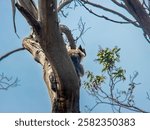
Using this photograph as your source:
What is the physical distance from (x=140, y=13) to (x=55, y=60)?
0.85 meters

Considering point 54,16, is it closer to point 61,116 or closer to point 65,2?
point 61,116

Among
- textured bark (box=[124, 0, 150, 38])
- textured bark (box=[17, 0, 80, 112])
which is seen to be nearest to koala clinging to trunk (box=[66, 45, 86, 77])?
textured bark (box=[17, 0, 80, 112])

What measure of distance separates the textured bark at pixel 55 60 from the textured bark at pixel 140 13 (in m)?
0.55

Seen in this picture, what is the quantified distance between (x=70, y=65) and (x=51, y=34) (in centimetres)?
34

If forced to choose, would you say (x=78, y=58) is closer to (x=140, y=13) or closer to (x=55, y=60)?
(x=55, y=60)

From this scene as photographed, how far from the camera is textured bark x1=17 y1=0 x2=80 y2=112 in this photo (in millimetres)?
2267

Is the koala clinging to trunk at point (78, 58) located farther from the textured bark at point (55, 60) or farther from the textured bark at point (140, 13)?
the textured bark at point (140, 13)

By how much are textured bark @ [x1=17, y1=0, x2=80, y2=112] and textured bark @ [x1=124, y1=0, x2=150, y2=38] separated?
0.55 m

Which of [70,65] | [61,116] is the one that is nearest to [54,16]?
[70,65]

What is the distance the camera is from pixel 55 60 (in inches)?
99.0

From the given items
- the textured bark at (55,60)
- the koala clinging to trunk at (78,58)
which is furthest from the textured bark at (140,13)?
the koala clinging to trunk at (78,58)

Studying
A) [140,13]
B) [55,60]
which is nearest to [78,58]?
[55,60]

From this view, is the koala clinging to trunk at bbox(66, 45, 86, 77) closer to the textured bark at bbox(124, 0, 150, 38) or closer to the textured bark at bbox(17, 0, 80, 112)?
the textured bark at bbox(17, 0, 80, 112)

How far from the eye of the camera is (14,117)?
2369 mm
